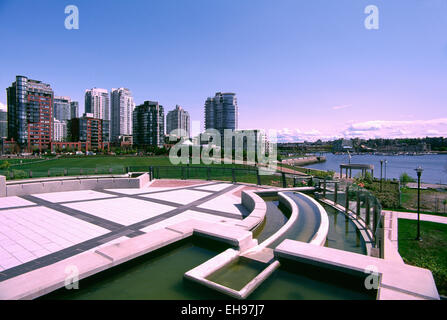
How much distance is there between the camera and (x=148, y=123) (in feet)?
446

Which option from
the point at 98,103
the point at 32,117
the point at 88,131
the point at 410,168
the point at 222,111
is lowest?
the point at 410,168

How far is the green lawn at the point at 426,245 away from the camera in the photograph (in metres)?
6.55

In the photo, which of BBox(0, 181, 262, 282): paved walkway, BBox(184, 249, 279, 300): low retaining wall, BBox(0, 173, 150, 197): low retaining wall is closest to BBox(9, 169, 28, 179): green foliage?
BBox(0, 173, 150, 197): low retaining wall

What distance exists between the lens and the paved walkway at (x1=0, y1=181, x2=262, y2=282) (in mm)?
5906

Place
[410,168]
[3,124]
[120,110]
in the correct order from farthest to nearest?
[120,110] → [3,124] → [410,168]

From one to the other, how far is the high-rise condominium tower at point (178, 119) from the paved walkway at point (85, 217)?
6351 inches

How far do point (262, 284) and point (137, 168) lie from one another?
18.1 m

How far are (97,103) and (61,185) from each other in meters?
201

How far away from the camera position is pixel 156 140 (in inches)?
5438

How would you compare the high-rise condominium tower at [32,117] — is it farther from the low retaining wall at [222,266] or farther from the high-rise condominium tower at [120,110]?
the low retaining wall at [222,266]

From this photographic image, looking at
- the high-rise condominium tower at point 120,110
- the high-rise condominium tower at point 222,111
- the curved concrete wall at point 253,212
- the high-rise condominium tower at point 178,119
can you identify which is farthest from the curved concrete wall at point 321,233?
the high-rise condominium tower at point 120,110

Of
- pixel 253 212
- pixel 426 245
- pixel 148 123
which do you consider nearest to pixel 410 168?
pixel 426 245

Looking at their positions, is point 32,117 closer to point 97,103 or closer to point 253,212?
point 97,103
